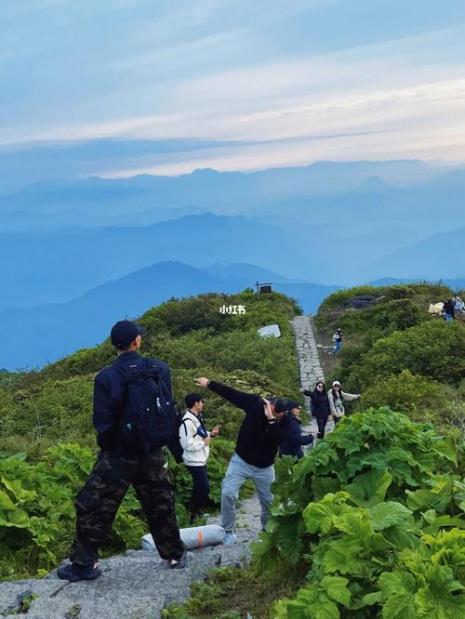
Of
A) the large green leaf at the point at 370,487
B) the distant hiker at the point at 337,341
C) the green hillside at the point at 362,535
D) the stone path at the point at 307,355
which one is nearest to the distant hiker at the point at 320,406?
the stone path at the point at 307,355

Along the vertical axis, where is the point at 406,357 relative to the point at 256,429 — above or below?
below

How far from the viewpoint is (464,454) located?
5906mm

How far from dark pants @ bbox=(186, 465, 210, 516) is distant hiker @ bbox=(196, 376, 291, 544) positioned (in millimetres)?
1832

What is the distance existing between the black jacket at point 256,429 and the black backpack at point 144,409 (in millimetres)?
1163

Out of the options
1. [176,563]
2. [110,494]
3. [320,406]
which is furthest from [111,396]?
[320,406]

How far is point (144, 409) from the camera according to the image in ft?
18.7

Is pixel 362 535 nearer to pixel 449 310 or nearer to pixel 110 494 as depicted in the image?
pixel 110 494

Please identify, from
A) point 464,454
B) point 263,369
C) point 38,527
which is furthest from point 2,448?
point 263,369

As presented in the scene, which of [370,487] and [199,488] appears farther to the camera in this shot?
[199,488]

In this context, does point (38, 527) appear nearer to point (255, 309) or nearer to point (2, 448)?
point (2, 448)

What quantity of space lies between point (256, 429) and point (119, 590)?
1988 mm

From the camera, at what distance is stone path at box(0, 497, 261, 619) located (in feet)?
Answer: 17.7

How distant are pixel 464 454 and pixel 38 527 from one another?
4192 millimetres

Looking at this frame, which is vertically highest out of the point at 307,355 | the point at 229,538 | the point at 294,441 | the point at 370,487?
the point at 370,487
